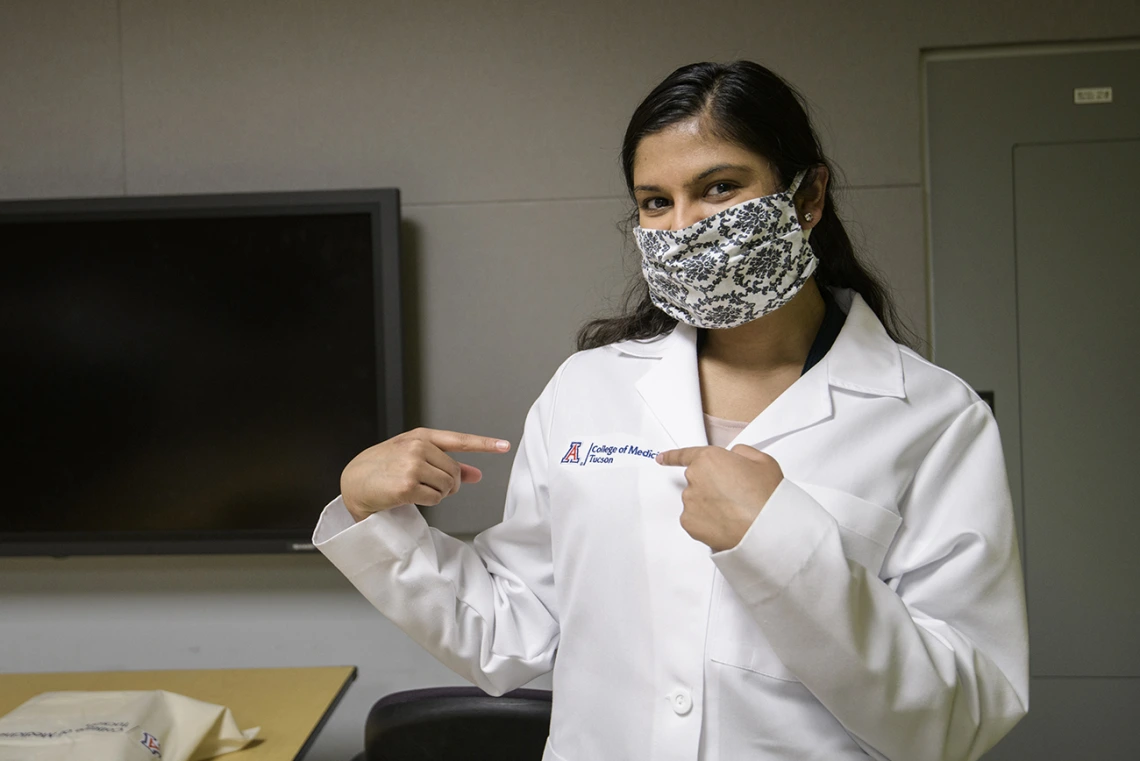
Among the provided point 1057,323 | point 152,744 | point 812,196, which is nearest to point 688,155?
point 812,196

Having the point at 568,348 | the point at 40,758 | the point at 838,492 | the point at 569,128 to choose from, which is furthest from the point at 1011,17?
the point at 40,758

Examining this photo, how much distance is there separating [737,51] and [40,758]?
2.31 m

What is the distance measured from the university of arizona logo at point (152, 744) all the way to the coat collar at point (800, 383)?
1091 millimetres

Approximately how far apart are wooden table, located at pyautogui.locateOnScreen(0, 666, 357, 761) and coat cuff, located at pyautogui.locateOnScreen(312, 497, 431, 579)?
0.71 m

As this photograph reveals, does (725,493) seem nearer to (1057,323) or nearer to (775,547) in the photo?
A: (775,547)

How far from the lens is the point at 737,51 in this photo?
94.9 inches

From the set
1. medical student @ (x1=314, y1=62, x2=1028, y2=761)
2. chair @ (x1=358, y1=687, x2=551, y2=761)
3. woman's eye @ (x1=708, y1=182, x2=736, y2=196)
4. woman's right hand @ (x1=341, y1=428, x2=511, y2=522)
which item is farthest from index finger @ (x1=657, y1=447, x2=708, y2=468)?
chair @ (x1=358, y1=687, x2=551, y2=761)

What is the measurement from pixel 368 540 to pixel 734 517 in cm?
52

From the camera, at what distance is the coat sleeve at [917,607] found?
2.97 feet

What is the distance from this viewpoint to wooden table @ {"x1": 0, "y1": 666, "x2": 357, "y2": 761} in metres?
1.74

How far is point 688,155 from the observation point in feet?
3.65

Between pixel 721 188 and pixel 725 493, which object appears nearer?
pixel 725 493

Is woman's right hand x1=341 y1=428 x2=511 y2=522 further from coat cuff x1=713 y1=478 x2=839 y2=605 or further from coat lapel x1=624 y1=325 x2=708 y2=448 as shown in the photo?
coat cuff x1=713 y1=478 x2=839 y2=605

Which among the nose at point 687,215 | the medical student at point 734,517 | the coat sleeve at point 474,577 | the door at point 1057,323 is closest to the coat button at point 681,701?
the medical student at point 734,517
